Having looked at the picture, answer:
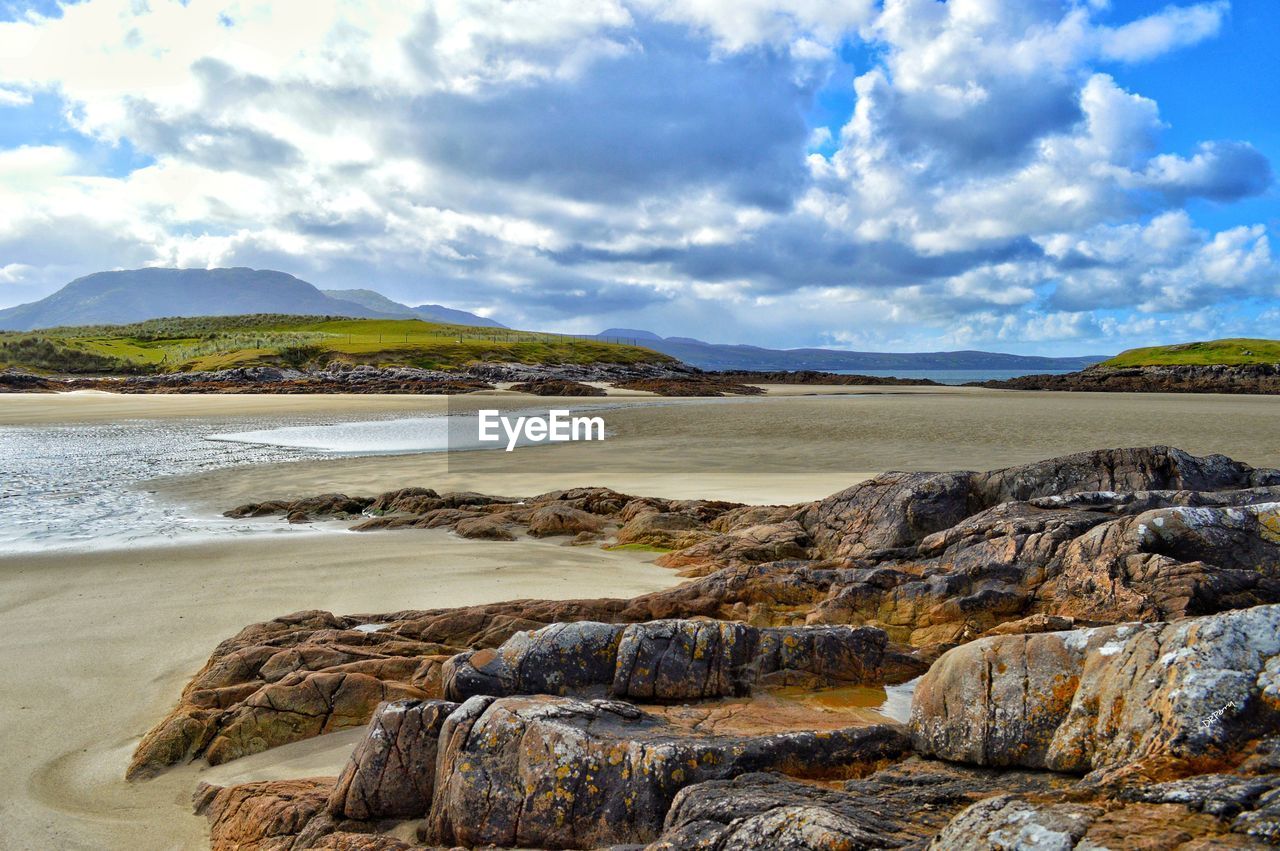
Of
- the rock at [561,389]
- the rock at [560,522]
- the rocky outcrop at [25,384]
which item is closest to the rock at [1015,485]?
the rock at [560,522]

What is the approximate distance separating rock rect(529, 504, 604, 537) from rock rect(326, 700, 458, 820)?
32.4ft

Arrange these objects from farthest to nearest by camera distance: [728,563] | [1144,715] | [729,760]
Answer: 1. [728,563]
2. [729,760]
3. [1144,715]

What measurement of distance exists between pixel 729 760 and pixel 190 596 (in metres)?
9.42

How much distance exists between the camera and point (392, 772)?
15.5ft

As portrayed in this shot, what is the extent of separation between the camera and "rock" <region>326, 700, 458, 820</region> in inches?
185

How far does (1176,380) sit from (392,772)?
9549 centimetres

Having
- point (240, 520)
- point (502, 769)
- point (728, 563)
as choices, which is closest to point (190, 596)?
point (240, 520)

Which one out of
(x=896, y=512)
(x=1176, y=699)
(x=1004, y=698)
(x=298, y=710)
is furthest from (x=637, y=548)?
(x=1176, y=699)

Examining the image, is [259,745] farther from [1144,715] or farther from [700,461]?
[700,461]

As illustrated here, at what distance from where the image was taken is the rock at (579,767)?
13.4 ft

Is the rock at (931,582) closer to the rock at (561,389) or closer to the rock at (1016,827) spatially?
the rock at (1016,827)

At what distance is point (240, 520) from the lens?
54.6 feet

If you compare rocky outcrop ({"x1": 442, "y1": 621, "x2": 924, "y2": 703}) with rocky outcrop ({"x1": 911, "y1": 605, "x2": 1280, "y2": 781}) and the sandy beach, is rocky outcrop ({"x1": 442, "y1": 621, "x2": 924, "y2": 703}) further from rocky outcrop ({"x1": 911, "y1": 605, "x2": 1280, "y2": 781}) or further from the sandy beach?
the sandy beach

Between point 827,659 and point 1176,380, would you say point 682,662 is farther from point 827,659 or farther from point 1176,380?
point 1176,380
